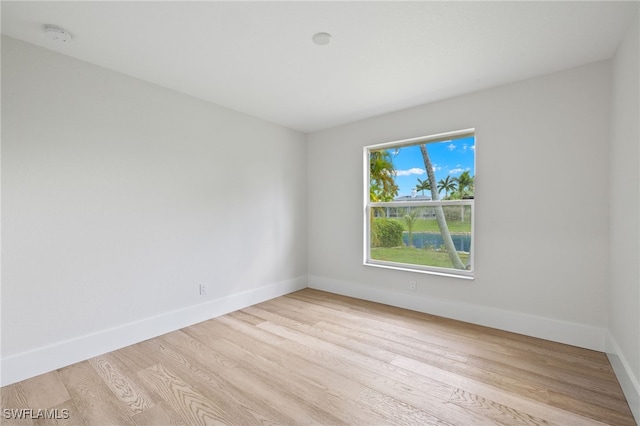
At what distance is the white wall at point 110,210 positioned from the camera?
217 centimetres

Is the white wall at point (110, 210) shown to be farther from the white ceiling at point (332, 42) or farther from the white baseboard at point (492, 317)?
the white baseboard at point (492, 317)

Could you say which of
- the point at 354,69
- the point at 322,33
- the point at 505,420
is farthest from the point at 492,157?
the point at 505,420

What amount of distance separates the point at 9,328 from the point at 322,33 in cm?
307

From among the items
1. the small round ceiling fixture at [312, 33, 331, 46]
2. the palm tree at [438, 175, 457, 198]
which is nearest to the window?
the palm tree at [438, 175, 457, 198]

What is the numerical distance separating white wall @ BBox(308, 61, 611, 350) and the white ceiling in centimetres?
30

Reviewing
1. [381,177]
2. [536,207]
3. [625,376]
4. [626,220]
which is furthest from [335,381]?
[381,177]

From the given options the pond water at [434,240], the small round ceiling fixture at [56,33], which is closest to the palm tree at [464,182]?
the pond water at [434,240]

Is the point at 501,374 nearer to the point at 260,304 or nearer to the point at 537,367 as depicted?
the point at 537,367

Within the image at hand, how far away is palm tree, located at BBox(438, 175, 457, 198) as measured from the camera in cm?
343

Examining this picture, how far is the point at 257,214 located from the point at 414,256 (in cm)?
212

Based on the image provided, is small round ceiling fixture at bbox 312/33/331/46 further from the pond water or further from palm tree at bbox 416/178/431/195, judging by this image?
the pond water

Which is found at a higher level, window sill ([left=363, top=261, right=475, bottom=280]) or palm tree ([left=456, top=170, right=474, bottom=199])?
palm tree ([left=456, top=170, right=474, bottom=199])

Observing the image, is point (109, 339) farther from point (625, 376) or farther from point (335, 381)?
point (625, 376)

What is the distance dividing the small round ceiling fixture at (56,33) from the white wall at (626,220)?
3.80 meters
